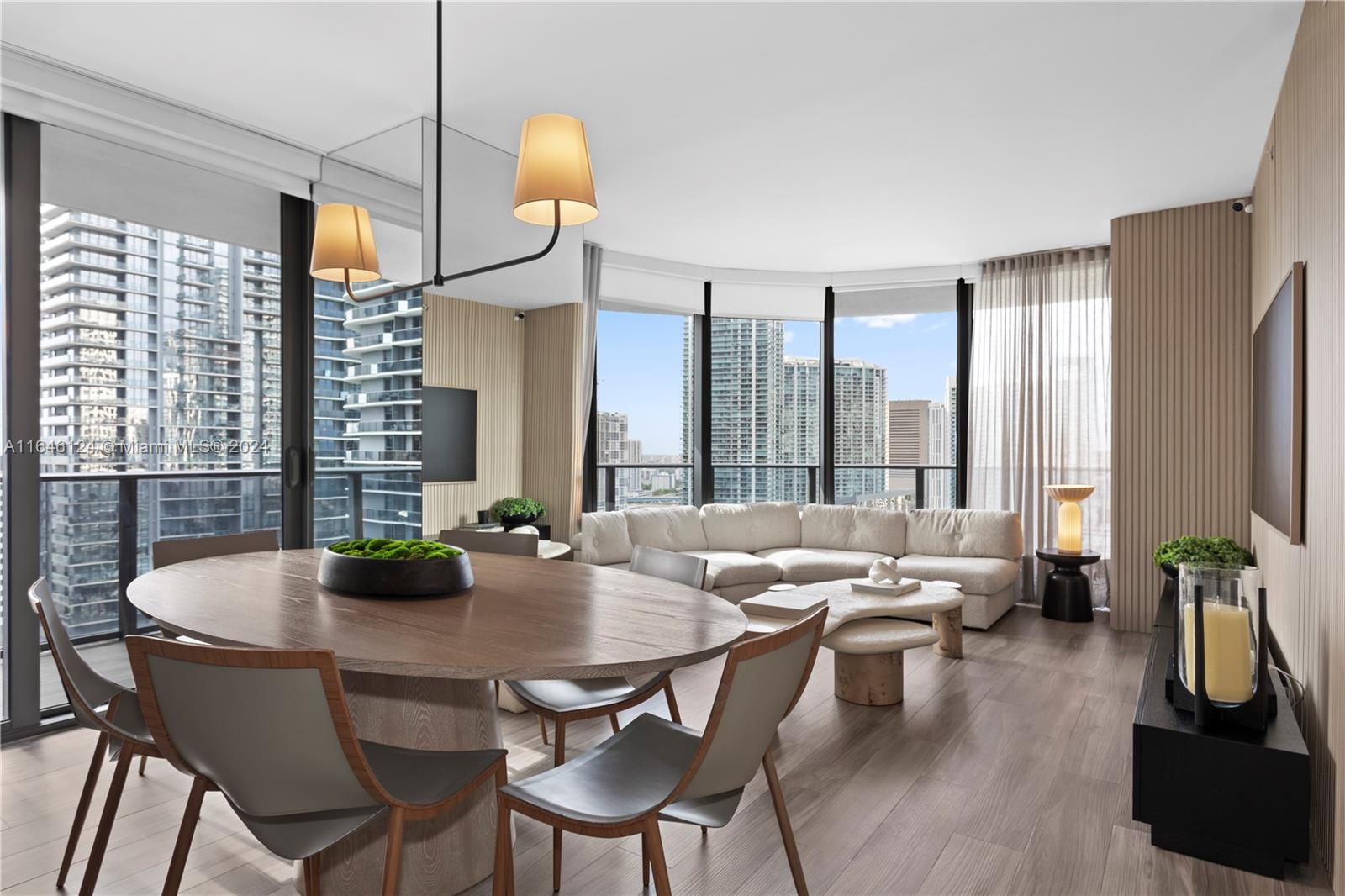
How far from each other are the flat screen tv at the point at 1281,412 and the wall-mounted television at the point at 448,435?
4495mm

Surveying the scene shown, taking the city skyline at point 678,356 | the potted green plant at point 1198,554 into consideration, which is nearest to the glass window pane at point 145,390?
the city skyline at point 678,356

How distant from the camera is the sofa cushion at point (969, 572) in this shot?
5.09 meters

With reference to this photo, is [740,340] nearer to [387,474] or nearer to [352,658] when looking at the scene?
[387,474]

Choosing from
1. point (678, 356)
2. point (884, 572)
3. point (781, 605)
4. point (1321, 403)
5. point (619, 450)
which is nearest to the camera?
point (1321, 403)

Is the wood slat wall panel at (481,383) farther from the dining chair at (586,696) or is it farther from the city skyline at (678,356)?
the dining chair at (586,696)

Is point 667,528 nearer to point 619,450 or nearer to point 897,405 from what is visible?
point 619,450

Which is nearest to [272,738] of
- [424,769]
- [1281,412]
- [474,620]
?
[424,769]

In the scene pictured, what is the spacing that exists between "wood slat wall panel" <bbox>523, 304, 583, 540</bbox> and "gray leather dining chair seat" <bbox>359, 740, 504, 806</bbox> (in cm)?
382

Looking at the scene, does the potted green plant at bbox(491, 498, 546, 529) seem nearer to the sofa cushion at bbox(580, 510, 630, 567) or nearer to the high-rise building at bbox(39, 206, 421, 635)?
the sofa cushion at bbox(580, 510, 630, 567)

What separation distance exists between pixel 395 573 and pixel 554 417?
3714mm

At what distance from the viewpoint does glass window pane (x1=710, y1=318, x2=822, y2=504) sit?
695 cm

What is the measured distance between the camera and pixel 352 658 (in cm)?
140

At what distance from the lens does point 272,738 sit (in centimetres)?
125

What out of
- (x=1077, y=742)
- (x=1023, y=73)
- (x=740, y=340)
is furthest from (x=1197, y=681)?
(x=740, y=340)
